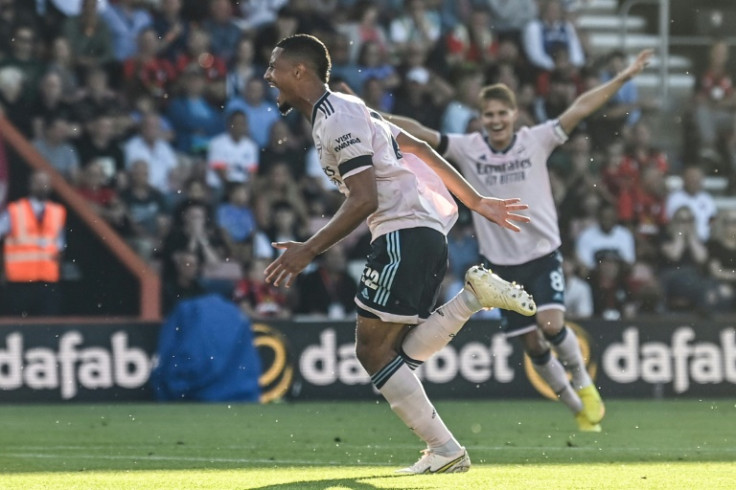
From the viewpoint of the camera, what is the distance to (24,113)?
1644cm

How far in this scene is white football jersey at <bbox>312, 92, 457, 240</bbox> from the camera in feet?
24.6

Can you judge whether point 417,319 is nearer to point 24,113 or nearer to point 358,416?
point 358,416

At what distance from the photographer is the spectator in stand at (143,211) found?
16094 mm

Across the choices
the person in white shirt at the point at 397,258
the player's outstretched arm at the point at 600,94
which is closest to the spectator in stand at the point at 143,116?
the player's outstretched arm at the point at 600,94

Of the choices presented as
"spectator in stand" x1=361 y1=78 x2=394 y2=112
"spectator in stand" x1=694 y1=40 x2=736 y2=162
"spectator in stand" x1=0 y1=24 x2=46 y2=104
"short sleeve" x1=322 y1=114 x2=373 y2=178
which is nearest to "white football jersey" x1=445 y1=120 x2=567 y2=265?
"short sleeve" x1=322 y1=114 x2=373 y2=178

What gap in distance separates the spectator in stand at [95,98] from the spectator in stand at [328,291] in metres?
2.85

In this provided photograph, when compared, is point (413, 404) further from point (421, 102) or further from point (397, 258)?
point (421, 102)

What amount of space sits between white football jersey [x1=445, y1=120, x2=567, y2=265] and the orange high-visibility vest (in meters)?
5.64

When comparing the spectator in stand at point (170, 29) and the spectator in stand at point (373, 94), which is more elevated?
the spectator in stand at point (170, 29)

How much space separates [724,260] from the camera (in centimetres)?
1770


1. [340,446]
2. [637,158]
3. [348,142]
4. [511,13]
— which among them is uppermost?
[511,13]

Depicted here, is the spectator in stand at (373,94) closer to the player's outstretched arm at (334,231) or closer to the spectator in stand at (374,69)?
the spectator in stand at (374,69)

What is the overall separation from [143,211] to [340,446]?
273 inches

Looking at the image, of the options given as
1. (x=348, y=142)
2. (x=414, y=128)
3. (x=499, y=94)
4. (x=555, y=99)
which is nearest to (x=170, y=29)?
(x=555, y=99)
